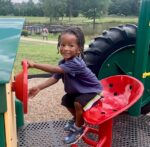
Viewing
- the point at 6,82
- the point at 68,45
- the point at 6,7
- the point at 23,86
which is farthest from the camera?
the point at 6,7

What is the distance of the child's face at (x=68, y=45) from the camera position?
172 centimetres

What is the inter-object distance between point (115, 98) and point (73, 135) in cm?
34

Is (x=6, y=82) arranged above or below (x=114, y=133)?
above

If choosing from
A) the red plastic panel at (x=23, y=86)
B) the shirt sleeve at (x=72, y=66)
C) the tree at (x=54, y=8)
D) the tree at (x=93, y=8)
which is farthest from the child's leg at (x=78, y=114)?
the tree at (x=93, y=8)

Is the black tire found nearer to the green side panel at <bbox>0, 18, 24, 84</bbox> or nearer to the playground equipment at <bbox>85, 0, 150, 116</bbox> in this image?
the playground equipment at <bbox>85, 0, 150, 116</bbox>

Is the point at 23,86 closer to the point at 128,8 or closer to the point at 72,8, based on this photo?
the point at 128,8

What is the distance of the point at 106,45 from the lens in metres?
2.69

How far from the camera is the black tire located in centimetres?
269

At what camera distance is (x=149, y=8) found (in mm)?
2549

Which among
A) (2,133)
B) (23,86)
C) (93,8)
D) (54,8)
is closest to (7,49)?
(23,86)

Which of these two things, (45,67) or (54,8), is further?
(54,8)

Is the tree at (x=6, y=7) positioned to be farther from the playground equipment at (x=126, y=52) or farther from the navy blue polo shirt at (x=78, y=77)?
the navy blue polo shirt at (x=78, y=77)

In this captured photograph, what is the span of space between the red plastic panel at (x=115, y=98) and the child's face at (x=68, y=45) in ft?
1.22

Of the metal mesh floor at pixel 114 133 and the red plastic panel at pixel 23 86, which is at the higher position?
the red plastic panel at pixel 23 86
